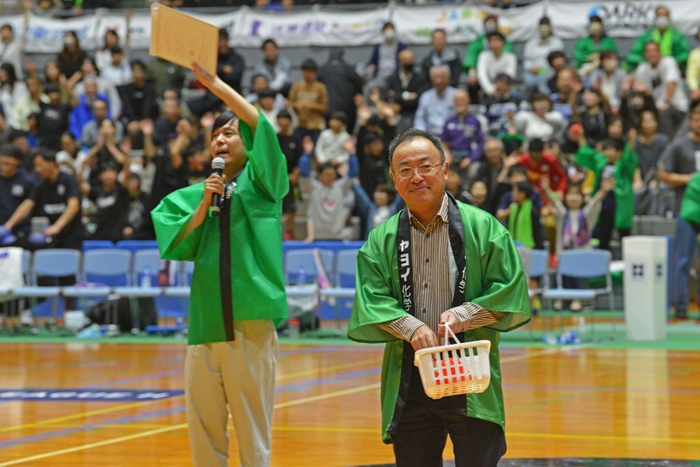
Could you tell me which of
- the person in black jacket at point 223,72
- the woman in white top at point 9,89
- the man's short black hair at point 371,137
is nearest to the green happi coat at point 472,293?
the man's short black hair at point 371,137

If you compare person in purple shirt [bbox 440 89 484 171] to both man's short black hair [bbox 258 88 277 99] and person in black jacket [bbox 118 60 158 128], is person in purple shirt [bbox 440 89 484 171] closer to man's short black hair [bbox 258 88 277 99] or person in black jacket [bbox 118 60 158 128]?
man's short black hair [bbox 258 88 277 99]

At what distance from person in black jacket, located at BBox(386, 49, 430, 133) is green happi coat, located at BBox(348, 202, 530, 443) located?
14665 millimetres

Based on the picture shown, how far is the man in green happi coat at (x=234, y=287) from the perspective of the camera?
535 centimetres

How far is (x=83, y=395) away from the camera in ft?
32.5

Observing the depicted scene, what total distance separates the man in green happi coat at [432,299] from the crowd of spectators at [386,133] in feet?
34.3

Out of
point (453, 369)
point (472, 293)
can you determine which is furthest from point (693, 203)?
point (453, 369)

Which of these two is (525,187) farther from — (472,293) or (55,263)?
(472,293)

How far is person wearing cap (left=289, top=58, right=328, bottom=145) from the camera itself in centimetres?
1884

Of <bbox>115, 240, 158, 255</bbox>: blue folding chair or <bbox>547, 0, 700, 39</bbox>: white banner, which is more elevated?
<bbox>547, 0, 700, 39</bbox>: white banner

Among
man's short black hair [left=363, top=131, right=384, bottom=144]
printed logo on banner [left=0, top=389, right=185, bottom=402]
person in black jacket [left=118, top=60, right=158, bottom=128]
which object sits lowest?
printed logo on banner [left=0, top=389, right=185, bottom=402]

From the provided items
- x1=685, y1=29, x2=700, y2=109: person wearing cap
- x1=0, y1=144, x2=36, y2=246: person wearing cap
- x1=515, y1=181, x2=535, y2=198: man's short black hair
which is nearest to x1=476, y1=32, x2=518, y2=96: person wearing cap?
x1=685, y1=29, x2=700, y2=109: person wearing cap

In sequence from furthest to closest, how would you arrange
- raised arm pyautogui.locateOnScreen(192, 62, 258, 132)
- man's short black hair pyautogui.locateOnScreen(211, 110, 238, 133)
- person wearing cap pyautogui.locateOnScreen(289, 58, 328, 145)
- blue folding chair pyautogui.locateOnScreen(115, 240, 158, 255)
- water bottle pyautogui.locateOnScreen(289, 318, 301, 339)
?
person wearing cap pyautogui.locateOnScreen(289, 58, 328, 145) < blue folding chair pyautogui.locateOnScreen(115, 240, 158, 255) < water bottle pyautogui.locateOnScreen(289, 318, 301, 339) < man's short black hair pyautogui.locateOnScreen(211, 110, 238, 133) < raised arm pyautogui.locateOnScreen(192, 62, 258, 132)

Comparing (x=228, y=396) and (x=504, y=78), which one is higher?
(x=504, y=78)

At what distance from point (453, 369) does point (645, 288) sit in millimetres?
10355
